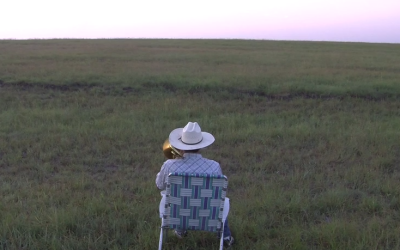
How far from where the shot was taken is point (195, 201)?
10.9ft

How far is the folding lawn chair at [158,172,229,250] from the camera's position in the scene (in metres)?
3.24

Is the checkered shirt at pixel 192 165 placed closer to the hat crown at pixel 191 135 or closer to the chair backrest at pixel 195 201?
the hat crown at pixel 191 135

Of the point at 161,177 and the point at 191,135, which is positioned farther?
the point at 161,177

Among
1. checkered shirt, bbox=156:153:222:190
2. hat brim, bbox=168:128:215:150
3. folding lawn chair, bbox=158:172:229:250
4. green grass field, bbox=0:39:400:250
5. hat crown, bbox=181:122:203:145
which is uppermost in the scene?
hat crown, bbox=181:122:203:145

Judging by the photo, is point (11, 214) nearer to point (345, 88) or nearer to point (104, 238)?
point (104, 238)

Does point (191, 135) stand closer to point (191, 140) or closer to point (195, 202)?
point (191, 140)

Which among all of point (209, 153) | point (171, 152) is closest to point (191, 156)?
point (171, 152)

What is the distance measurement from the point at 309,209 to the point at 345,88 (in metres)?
7.79

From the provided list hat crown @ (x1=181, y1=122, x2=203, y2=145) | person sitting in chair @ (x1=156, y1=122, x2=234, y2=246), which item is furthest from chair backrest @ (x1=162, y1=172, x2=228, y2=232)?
hat crown @ (x1=181, y1=122, x2=203, y2=145)

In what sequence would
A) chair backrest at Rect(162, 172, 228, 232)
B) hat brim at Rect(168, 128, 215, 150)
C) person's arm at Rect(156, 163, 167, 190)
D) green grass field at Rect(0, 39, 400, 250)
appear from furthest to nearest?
green grass field at Rect(0, 39, 400, 250), person's arm at Rect(156, 163, 167, 190), hat brim at Rect(168, 128, 215, 150), chair backrest at Rect(162, 172, 228, 232)

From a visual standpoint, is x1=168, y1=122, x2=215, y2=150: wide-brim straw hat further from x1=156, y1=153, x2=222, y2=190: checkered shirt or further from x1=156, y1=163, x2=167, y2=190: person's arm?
x1=156, y1=163, x2=167, y2=190: person's arm

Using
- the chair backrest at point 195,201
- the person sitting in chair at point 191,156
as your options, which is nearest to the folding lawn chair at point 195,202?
the chair backrest at point 195,201

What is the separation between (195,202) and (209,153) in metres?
3.45

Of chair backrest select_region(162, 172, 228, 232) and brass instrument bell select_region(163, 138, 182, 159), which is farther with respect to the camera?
brass instrument bell select_region(163, 138, 182, 159)
